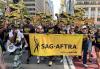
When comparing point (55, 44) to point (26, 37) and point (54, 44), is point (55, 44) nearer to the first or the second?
point (54, 44)

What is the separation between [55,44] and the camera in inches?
553

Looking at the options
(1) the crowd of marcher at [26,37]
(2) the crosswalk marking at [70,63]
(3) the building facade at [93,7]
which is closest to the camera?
(1) the crowd of marcher at [26,37]

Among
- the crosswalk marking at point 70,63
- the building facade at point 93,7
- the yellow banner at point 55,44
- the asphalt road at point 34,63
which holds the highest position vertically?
the yellow banner at point 55,44

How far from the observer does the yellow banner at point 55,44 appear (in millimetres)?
13844

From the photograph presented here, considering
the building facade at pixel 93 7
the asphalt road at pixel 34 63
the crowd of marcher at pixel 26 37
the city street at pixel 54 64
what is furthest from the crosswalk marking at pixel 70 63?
the building facade at pixel 93 7

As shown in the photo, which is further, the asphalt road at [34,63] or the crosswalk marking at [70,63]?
the crosswalk marking at [70,63]

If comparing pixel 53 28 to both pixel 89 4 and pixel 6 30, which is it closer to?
pixel 6 30

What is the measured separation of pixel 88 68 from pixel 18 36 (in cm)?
276

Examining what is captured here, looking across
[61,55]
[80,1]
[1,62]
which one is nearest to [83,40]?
[61,55]

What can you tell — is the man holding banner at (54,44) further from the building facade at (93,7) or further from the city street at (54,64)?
the building facade at (93,7)

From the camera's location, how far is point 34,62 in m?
14.1

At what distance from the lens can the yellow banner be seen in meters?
13.8

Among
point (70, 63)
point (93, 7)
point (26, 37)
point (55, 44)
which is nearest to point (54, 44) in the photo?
point (55, 44)

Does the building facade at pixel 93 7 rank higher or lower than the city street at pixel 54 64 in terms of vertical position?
lower
